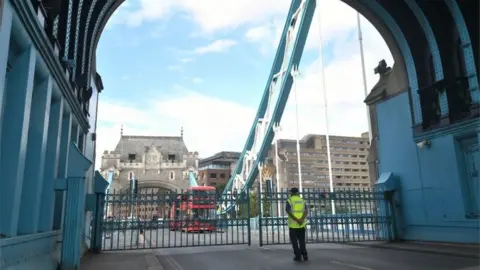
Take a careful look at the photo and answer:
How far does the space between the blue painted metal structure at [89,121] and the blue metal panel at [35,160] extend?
0.05ft

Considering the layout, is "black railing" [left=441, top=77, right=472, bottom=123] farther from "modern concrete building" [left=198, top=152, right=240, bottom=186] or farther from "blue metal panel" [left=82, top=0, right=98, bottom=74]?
"modern concrete building" [left=198, top=152, right=240, bottom=186]

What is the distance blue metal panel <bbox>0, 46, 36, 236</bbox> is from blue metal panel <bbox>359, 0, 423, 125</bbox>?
10.9m

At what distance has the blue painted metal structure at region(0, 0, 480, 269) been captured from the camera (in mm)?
5102

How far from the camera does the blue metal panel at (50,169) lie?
6.88 meters

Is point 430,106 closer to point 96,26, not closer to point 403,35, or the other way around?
point 403,35

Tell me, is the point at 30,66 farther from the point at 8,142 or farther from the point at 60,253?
the point at 60,253

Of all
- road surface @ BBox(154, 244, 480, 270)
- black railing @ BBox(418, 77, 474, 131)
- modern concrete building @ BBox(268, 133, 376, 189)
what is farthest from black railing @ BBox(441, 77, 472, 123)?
modern concrete building @ BBox(268, 133, 376, 189)

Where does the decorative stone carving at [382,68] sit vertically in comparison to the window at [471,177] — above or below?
above

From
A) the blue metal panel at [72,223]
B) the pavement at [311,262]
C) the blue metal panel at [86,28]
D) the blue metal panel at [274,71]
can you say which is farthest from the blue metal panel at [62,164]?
the blue metal panel at [274,71]

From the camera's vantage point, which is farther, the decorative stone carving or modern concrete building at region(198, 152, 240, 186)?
modern concrete building at region(198, 152, 240, 186)

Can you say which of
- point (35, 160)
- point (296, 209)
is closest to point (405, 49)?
point (296, 209)

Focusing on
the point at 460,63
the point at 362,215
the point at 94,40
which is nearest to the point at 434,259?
the point at 362,215

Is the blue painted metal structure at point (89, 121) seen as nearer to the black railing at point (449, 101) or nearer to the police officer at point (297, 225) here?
the black railing at point (449, 101)

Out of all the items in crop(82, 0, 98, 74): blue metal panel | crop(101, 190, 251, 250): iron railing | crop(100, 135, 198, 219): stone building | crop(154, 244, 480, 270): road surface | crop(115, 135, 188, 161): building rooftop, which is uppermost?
crop(115, 135, 188, 161): building rooftop
